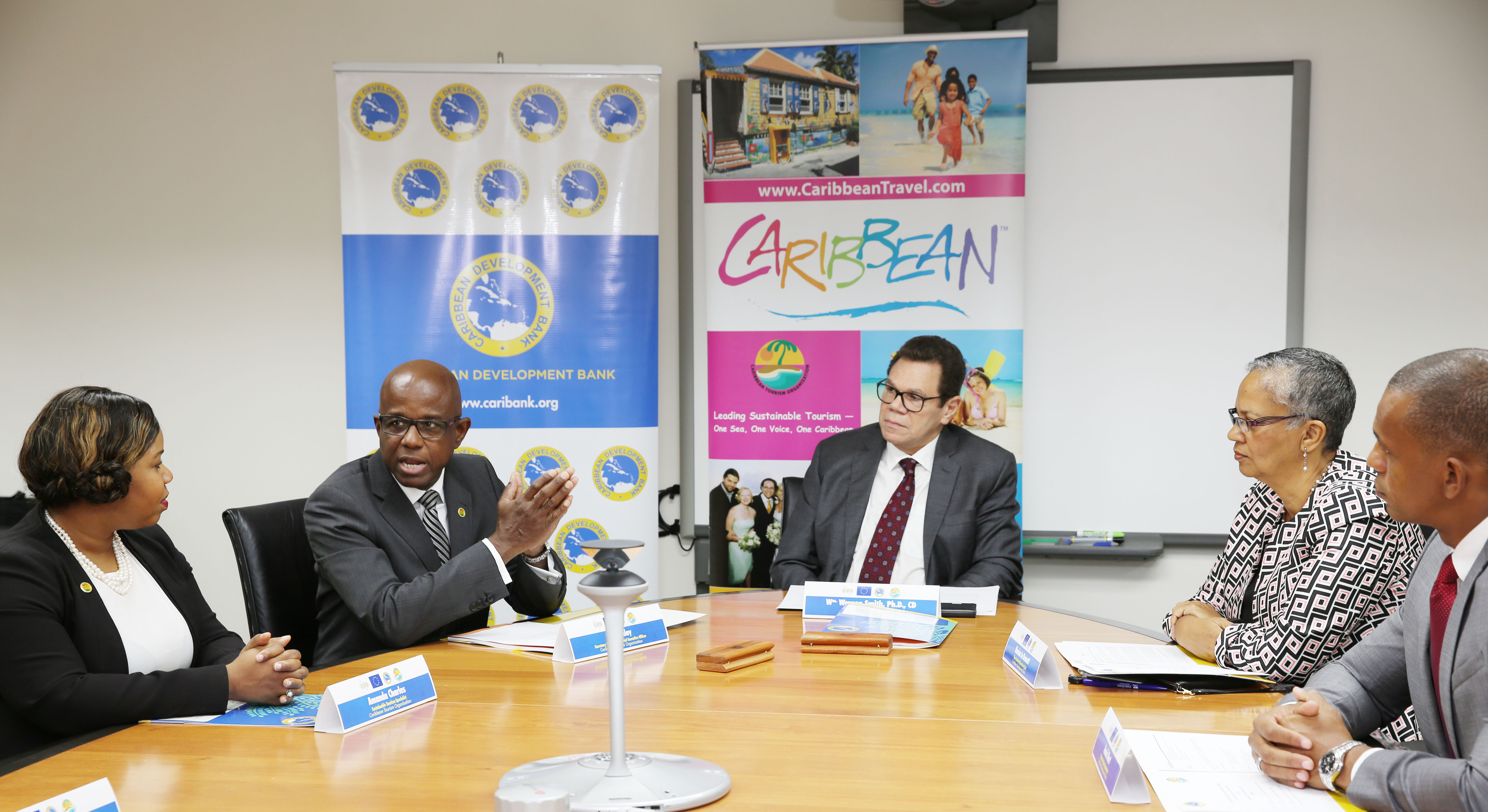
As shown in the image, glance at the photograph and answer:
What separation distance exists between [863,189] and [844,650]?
89.5 inches

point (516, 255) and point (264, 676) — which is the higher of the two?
point (516, 255)

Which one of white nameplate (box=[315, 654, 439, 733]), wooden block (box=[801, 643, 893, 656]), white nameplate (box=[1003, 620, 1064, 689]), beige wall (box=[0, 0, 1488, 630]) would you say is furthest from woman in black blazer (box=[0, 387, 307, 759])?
beige wall (box=[0, 0, 1488, 630])

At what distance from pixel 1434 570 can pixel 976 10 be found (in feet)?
9.64

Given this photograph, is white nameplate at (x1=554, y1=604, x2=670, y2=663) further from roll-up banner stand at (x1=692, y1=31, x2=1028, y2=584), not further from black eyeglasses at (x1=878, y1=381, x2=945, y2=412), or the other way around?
roll-up banner stand at (x1=692, y1=31, x2=1028, y2=584)

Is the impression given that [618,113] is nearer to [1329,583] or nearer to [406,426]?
[406,426]

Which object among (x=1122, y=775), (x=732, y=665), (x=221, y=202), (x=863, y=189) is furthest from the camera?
(x=221, y=202)

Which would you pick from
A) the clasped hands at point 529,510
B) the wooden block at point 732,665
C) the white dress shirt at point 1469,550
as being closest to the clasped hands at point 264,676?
the clasped hands at point 529,510

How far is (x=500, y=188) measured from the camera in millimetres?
4027

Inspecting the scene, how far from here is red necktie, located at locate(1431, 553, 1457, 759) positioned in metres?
1.52

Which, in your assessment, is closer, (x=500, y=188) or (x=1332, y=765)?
(x=1332, y=765)

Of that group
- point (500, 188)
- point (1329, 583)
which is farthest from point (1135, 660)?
point (500, 188)

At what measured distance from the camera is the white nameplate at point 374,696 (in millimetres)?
1660

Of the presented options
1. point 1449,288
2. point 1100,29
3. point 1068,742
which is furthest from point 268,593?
point 1449,288

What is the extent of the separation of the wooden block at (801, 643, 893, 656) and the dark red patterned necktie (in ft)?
3.05
